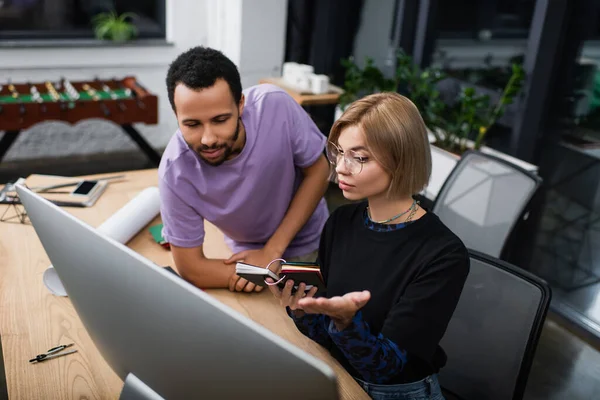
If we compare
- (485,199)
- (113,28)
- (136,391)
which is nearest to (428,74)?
(485,199)

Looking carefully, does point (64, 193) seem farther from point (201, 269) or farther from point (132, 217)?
point (201, 269)

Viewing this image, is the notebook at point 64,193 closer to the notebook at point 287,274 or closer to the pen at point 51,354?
the pen at point 51,354

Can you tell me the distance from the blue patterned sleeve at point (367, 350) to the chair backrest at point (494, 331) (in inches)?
14.3

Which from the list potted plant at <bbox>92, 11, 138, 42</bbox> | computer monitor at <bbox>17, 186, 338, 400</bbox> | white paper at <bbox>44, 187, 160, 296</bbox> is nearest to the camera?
computer monitor at <bbox>17, 186, 338, 400</bbox>

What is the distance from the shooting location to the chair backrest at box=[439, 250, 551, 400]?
1.31 metres

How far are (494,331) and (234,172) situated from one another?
75cm

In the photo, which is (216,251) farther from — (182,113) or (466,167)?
(466,167)

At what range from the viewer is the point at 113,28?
4.22 m

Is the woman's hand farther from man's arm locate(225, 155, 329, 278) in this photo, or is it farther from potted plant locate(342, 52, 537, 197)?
potted plant locate(342, 52, 537, 197)

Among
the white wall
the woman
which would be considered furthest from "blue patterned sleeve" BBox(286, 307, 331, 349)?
the white wall

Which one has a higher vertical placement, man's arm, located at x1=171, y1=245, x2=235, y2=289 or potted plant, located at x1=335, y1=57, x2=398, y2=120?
potted plant, located at x1=335, y1=57, x2=398, y2=120

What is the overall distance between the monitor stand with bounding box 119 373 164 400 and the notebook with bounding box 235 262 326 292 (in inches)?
12.6

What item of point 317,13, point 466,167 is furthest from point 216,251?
point 317,13

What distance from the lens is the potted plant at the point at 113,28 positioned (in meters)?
4.22
